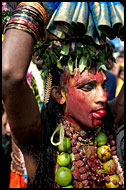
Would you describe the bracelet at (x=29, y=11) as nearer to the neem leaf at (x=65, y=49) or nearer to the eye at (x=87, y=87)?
the neem leaf at (x=65, y=49)

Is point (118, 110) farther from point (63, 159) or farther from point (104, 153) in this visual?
point (63, 159)

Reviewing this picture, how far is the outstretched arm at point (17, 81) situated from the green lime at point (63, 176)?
0.47m

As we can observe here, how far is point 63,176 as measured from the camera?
1622 millimetres

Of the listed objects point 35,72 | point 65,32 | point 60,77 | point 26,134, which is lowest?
point 26,134

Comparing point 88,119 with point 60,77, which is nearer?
point 88,119

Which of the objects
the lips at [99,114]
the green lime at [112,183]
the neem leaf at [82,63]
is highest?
the neem leaf at [82,63]

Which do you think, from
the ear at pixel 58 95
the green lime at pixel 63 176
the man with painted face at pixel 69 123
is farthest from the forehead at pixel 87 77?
the green lime at pixel 63 176

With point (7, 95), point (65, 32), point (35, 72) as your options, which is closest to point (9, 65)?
point (7, 95)

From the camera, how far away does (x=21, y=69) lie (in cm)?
125

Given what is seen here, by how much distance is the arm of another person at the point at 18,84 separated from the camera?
122 centimetres

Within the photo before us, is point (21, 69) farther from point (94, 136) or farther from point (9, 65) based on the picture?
point (94, 136)

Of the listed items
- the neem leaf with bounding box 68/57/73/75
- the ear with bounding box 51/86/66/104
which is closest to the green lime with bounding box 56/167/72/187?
the ear with bounding box 51/86/66/104

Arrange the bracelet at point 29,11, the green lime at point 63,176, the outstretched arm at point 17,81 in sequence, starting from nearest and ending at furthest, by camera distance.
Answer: the outstretched arm at point 17,81
the bracelet at point 29,11
the green lime at point 63,176

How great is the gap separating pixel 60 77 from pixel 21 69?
0.61 metres
